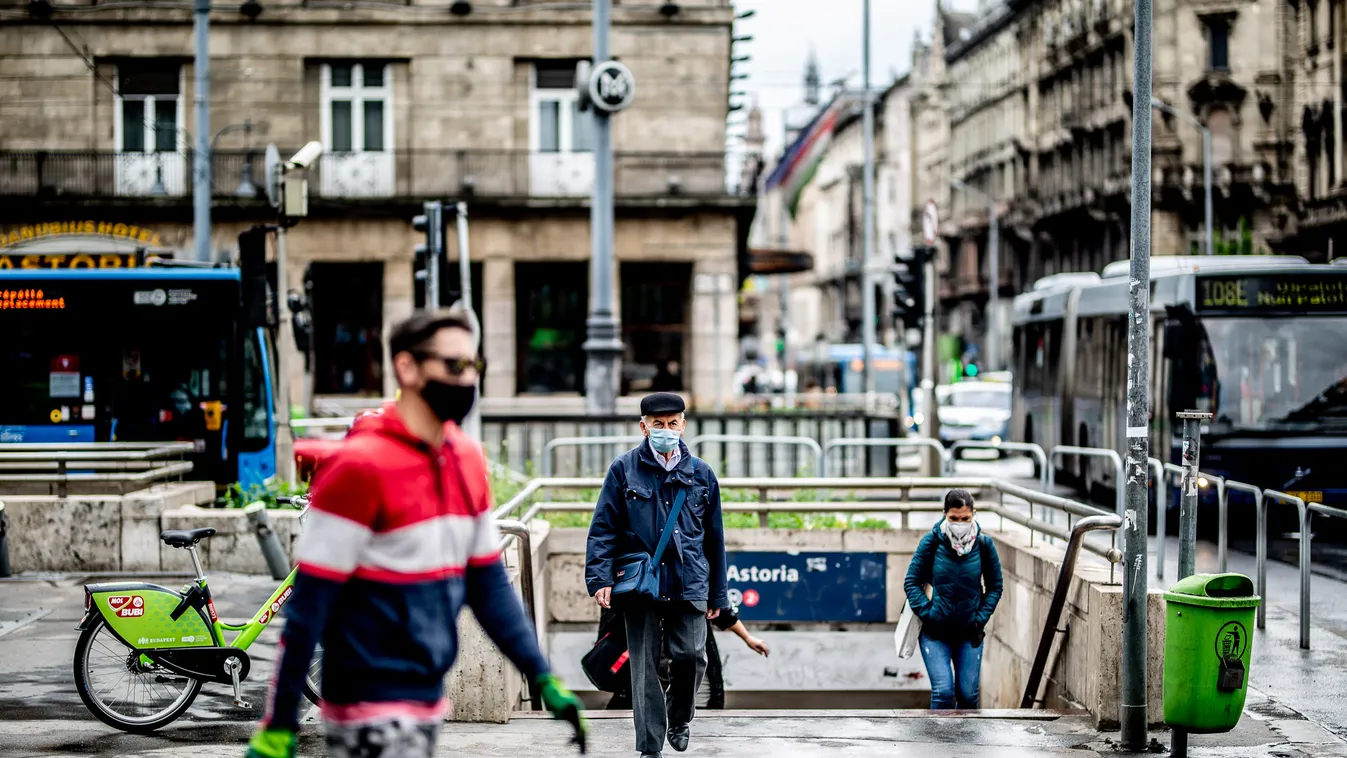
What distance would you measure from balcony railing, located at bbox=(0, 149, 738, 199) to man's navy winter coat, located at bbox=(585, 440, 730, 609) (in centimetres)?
2408

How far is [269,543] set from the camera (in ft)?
43.0

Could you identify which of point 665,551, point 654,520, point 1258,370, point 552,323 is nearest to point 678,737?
point 665,551

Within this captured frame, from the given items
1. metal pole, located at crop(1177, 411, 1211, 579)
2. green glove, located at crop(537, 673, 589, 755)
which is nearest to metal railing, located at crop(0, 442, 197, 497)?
metal pole, located at crop(1177, 411, 1211, 579)

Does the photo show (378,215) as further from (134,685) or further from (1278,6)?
(1278,6)

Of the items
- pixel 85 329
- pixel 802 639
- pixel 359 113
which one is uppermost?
pixel 359 113

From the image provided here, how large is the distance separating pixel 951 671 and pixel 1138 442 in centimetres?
210

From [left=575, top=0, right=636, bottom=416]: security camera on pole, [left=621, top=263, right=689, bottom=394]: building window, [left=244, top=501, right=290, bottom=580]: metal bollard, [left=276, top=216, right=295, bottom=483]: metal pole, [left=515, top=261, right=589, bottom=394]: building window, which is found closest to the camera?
[left=244, top=501, right=290, bottom=580]: metal bollard

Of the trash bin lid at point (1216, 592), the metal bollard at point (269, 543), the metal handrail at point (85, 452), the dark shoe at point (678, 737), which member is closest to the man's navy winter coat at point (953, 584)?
the trash bin lid at point (1216, 592)

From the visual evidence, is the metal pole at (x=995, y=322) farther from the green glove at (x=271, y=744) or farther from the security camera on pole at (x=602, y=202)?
the green glove at (x=271, y=744)

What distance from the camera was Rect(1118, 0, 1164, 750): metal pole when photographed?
27.4 feet

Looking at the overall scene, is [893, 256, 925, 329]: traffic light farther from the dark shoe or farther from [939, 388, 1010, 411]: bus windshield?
[939, 388, 1010, 411]: bus windshield

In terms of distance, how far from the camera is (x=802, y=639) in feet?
50.4

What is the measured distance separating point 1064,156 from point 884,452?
54.1 m

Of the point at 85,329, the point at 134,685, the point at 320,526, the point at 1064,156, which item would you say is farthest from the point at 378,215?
the point at 1064,156
